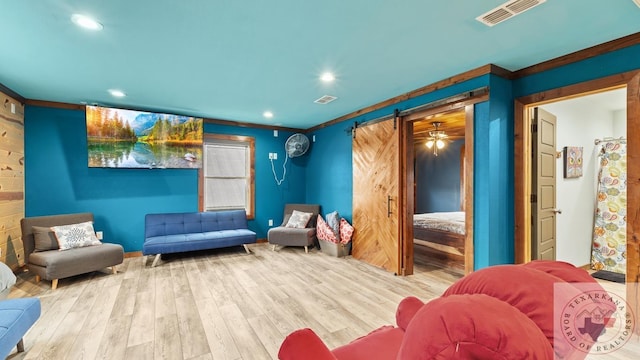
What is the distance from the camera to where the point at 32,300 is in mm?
1976

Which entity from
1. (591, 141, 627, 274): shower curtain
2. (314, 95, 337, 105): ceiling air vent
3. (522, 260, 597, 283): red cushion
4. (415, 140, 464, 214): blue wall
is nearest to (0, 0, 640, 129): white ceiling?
(314, 95, 337, 105): ceiling air vent

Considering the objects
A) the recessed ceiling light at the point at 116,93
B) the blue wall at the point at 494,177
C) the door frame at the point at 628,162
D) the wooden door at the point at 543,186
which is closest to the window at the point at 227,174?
the recessed ceiling light at the point at 116,93

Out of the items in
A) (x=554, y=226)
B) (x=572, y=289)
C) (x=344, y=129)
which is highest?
(x=344, y=129)

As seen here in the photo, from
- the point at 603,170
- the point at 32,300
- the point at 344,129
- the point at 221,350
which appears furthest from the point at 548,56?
the point at 32,300

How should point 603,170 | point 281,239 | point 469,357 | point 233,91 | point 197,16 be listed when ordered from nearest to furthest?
point 469,357
point 197,16
point 233,91
point 603,170
point 281,239

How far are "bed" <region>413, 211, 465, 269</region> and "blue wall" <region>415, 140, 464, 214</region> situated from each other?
2.65 metres

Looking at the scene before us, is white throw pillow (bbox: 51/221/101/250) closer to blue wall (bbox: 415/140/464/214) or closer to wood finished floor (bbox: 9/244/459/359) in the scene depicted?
wood finished floor (bbox: 9/244/459/359)

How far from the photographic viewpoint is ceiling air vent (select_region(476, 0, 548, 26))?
1762mm

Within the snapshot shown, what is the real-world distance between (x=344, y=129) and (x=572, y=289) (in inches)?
168

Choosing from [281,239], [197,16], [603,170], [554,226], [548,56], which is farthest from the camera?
[281,239]

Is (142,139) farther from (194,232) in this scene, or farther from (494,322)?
(494,322)

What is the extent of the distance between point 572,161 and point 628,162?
1.72m

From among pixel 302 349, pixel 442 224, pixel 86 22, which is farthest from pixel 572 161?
pixel 86 22

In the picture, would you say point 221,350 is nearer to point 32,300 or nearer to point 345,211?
point 32,300
